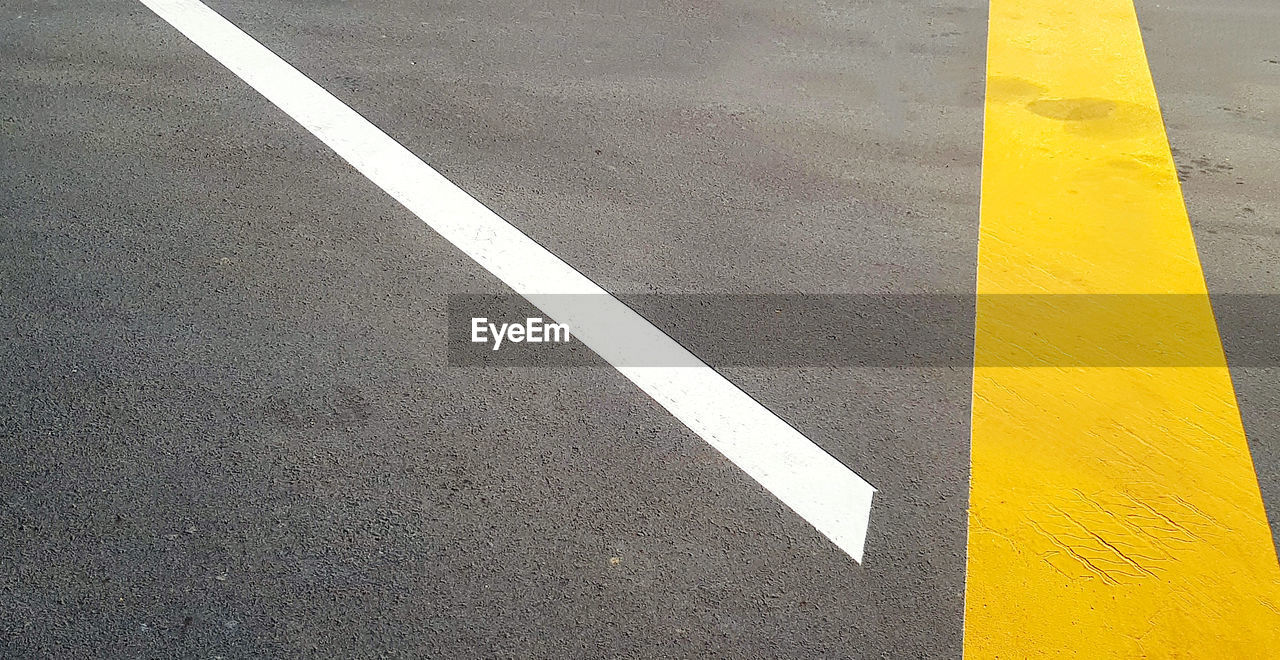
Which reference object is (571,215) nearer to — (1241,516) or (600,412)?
(600,412)

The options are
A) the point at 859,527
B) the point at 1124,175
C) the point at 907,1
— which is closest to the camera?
the point at 859,527

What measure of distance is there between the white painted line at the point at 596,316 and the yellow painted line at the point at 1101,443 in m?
0.49

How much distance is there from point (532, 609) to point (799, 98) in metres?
3.79

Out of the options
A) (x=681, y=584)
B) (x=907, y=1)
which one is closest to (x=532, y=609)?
(x=681, y=584)

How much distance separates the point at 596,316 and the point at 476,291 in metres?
0.52

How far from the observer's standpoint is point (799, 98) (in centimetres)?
593

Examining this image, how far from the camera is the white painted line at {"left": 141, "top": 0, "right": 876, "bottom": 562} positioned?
3.49 m

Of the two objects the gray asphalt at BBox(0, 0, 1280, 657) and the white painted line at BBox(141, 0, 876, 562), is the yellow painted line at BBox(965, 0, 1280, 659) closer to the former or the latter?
the gray asphalt at BBox(0, 0, 1280, 657)

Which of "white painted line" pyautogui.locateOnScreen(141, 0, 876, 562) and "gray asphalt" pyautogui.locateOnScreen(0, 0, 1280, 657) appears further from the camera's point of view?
"white painted line" pyautogui.locateOnScreen(141, 0, 876, 562)

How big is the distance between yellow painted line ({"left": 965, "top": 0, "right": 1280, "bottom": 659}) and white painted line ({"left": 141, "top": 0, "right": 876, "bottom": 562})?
494 mm

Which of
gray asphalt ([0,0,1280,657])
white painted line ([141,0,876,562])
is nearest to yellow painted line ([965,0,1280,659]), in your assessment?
gray asphalt ([0,0,1280,657])

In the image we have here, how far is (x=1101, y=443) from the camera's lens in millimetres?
3709

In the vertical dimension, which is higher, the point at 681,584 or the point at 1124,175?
the point at 1124,175

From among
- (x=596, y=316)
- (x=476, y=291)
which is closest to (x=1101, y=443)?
(x=596, y=316)
